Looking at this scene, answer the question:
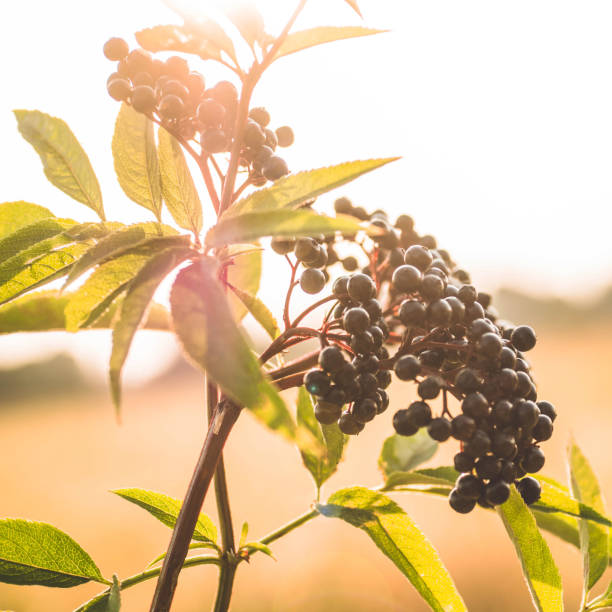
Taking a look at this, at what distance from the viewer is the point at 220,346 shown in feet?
1.38

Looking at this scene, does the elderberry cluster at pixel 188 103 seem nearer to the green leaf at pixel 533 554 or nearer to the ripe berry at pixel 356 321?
the ripe berry at pixel 356 321

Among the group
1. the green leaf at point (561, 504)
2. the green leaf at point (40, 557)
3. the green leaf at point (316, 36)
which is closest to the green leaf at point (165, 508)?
the green leaf at point (40, 557)

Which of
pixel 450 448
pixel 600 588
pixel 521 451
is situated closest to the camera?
pixel 521 451

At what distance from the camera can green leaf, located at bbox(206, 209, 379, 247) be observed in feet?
1.30

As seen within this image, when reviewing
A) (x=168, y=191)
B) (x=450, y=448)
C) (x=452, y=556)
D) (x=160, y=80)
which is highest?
(x=160, y=80)

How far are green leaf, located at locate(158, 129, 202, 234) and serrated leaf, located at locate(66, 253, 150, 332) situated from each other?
116 millimetres

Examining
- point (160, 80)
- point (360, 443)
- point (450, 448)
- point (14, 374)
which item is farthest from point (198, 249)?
point (14, 374)

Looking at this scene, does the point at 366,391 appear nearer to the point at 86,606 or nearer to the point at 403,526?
the point at 403,526

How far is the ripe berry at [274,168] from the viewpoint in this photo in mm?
650

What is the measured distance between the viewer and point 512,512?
2.29 ft

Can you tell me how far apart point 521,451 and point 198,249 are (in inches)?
Result: 16.7

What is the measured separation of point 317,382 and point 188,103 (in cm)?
35

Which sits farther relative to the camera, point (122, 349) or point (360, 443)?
point (360, 443)

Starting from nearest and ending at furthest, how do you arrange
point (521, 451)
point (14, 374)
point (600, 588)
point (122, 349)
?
point (122, 349)
point (521, 451)
point (600, 588)
point (14, 374)
